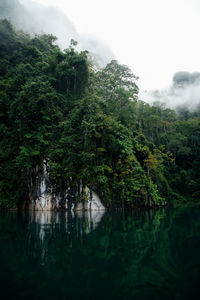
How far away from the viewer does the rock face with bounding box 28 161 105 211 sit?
50.9ft

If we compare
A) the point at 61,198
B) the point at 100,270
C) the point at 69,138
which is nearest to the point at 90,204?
the point at 61,198

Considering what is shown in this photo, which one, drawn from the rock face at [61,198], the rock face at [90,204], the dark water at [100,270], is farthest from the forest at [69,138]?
the dark water at [100,270]

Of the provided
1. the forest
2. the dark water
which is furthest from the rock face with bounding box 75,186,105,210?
the dark water

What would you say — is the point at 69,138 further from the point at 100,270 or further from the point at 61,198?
the point at 100,270

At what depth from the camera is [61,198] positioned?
1573 centimetres

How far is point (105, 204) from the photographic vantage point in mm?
15727

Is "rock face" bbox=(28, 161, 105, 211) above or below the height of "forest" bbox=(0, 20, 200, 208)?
below

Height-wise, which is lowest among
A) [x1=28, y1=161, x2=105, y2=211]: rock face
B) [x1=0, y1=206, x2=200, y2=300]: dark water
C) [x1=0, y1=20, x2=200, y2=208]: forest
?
[x1=0, y1=206, x2=200, y2=300]: dark water

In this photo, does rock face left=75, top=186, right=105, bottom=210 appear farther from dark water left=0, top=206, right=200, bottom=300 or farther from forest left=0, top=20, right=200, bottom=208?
dark water left=0, top=206, right=200, bottom=300

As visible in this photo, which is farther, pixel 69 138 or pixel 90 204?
pixel 69 138

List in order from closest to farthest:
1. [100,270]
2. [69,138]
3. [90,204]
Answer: [100,270] → [90,204] → [69,138]

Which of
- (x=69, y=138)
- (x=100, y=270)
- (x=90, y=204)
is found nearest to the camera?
(x=100, y=270)

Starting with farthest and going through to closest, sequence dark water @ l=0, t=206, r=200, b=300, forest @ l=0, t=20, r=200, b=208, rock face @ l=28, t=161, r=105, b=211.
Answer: rock face @ l=28, t=161, r=105, b=211 → forest @ l=0, t=20, r=200, b=208 → dark water @ l=0, t=206, r=200, b=300

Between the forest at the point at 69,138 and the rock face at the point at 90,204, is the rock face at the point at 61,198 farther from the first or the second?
the forest at the point at 69,138
